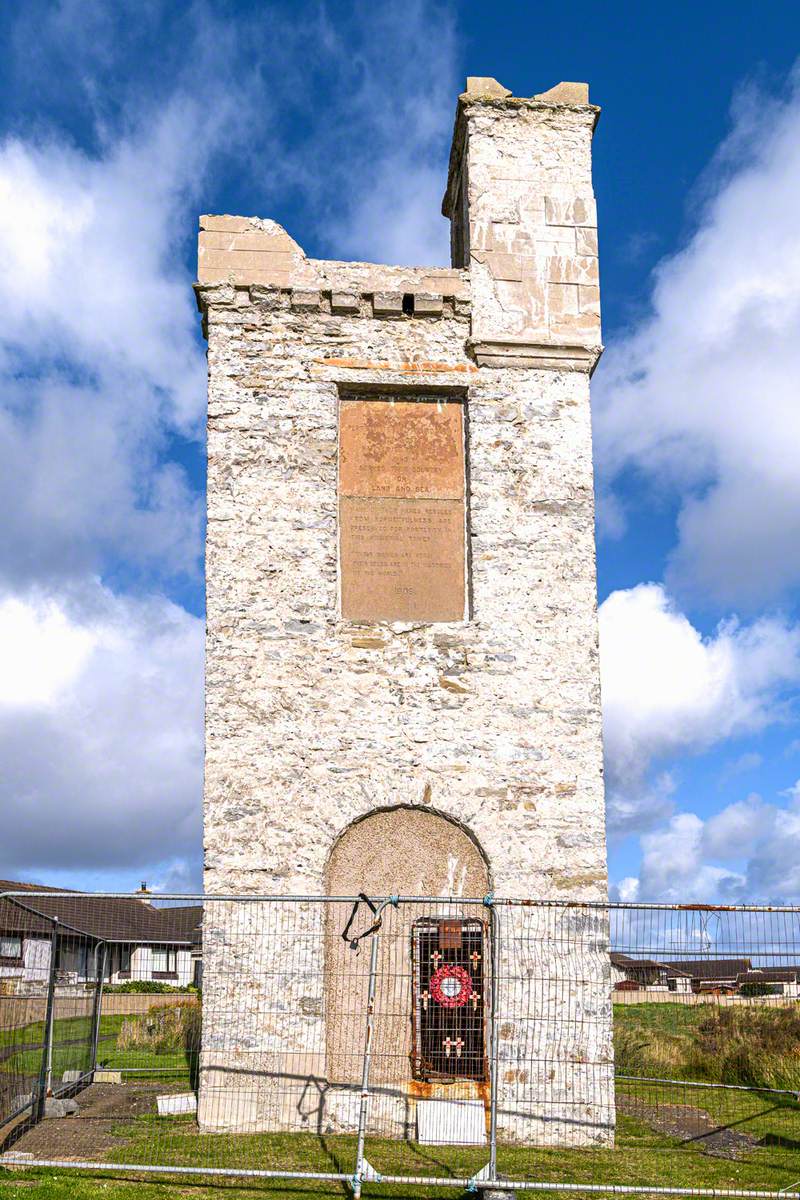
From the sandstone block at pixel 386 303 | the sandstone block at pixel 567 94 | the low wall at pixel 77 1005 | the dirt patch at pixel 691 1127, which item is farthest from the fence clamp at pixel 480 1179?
the sandstone block at pixel 567 94

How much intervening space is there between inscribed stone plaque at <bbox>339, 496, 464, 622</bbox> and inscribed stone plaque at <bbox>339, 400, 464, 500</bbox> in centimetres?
16

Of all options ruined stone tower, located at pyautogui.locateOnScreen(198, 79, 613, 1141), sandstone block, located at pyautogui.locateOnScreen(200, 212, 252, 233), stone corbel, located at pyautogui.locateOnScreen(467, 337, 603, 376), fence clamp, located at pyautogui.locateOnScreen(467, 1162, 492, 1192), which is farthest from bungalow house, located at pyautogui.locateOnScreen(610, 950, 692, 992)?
sandstone block, located at pyautogui.locateOnScreen(200, 212, 252, 233)

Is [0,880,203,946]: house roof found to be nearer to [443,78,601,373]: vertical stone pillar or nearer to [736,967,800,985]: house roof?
[736,967,800,985]: house roof

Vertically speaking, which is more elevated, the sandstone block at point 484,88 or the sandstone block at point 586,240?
the sandstone block at point 484,88

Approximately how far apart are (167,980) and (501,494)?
2029 cm

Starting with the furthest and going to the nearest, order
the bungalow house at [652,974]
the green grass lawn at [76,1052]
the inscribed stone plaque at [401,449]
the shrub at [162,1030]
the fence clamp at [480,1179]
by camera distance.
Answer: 1. the shrub at [162,1030]
2. the inscribed stone plaque at [401,449]
3. the bungalow house at [652,974]
4. the green grass lawn at [76,1052]
5. the fence clamp at [480,1179]

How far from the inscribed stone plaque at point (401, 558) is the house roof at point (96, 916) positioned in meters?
3.79

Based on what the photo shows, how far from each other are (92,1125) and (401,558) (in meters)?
6.19

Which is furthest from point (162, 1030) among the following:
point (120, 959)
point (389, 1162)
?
point (389, 1162)

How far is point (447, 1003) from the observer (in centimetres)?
1027

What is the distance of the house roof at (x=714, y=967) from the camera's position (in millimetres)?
9227

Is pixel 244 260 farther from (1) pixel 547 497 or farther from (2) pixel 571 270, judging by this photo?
(1) pixel 547 497

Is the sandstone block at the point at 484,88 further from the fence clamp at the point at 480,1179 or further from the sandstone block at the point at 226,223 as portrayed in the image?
the fence clamp at the point at 480,1179

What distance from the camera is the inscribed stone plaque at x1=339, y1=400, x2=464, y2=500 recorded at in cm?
1182
